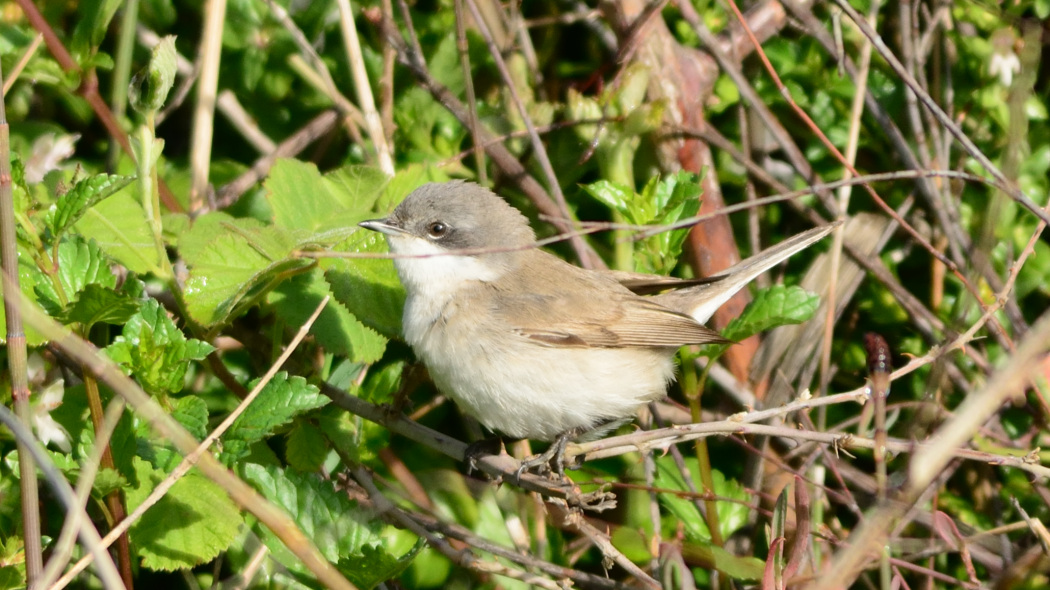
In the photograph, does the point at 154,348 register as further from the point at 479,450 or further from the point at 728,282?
the point at 728,282

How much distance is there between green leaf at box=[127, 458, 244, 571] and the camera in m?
2.45

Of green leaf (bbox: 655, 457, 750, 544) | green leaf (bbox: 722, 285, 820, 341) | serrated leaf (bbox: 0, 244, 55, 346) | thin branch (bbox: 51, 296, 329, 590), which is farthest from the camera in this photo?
green leaf (bbox: 655, 457, 750, 544)

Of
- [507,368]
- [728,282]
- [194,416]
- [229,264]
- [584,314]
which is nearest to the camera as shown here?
[194,416]

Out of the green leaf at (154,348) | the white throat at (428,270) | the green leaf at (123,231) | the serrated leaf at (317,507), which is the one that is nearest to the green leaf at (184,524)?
the serrated leaf at (317,507)

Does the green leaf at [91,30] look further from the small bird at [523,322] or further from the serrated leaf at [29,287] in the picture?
the small bird at [523,322]

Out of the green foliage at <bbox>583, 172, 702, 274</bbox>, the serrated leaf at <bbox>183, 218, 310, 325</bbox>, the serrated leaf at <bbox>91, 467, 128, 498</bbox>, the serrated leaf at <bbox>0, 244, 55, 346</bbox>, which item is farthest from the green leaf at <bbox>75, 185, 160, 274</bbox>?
the green foliage at <bbox>583, 172, 702, 274</bbox>

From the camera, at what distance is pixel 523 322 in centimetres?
295

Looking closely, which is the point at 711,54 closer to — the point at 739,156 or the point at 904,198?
the point at 739,156

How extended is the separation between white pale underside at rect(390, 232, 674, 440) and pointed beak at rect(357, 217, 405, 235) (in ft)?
0.14

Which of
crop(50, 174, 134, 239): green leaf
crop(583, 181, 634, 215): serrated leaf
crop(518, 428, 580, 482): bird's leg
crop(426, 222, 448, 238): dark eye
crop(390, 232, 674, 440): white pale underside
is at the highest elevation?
crop(50, 174, 134, 239): green leaf

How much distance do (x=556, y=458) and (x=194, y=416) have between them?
3.41ft

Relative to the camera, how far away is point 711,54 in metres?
3.79

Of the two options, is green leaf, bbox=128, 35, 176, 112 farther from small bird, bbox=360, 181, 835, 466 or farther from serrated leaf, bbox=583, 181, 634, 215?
serrated leaf, bbox=583, 181, 634, 215

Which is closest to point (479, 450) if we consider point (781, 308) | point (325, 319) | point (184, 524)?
point (325, 319)
